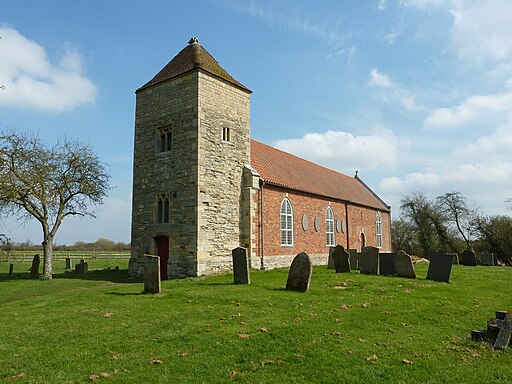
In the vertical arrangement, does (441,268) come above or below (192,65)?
below

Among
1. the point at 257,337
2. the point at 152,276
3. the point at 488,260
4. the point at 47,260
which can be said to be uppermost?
the point at 47,260

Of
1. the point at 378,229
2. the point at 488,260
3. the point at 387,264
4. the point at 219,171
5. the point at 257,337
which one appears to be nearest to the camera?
the point at 257,337

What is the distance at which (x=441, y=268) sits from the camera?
616 inches

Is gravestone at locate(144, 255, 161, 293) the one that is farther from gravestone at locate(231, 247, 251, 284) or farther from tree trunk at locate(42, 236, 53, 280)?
tree trunk at locate(42, 236, 53, 280)

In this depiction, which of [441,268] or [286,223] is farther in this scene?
[286,223]

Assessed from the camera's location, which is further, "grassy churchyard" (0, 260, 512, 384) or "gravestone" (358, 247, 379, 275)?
"gravestone" (358, 247, 379, 275)

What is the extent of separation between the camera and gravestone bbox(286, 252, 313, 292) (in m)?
12.7

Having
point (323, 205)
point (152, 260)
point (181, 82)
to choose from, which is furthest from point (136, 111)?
point (323, 205)

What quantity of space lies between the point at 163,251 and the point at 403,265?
38.4 ft

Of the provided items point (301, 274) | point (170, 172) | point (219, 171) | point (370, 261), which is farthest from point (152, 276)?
point (370, 261)

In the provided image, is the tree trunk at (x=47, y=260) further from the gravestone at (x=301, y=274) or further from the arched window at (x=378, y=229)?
the arched window at (x=378, y=229)

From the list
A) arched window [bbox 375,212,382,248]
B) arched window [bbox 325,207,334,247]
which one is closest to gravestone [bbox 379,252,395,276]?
arched window [bbox 325,207,334,247]

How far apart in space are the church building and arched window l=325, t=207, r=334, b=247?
4788mm

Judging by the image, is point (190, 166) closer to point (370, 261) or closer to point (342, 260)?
point (342, 260)
